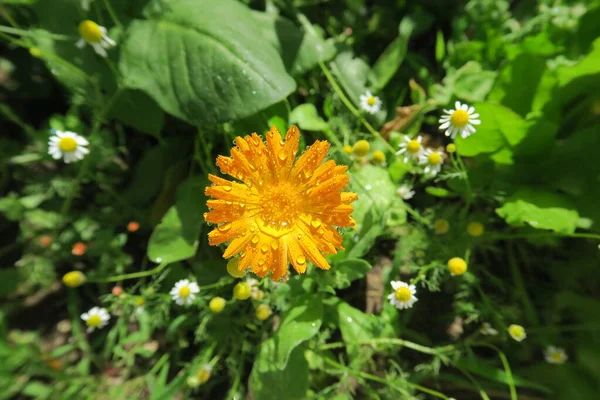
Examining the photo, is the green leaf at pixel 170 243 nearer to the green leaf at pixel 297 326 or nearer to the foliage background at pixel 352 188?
the foliage background at pixel 352 188

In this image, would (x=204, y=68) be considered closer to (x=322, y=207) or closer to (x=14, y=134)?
(x=322, y=207)

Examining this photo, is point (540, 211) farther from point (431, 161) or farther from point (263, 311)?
point (263, 311)

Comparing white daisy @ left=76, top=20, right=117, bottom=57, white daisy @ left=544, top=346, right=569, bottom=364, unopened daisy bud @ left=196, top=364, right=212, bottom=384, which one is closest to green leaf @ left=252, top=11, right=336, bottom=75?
white daisy @ left=76, top=20, right=117, bottom=57

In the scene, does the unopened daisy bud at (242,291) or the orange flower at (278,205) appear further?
the unopened daisy bud at (242,291)

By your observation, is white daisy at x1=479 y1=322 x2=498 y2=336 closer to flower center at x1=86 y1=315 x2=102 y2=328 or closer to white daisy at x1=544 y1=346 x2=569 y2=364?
white daisy at x1=544 y1=346 x2=569 y2=364

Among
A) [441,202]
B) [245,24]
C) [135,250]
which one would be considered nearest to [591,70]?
[441,202]

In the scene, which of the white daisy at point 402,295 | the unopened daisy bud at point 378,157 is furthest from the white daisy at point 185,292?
the unopened daisy bud at point 378,157
